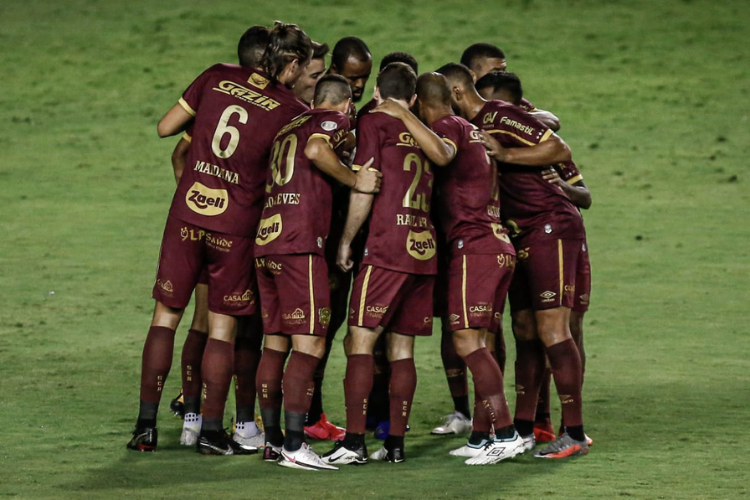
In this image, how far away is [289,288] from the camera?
633 centimetres

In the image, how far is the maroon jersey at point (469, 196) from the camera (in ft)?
21.6

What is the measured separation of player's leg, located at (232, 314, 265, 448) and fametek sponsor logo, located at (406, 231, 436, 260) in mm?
1015

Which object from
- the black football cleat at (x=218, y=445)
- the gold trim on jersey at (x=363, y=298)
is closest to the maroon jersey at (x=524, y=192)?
the gold trim on jersey at (x=363, y=298)

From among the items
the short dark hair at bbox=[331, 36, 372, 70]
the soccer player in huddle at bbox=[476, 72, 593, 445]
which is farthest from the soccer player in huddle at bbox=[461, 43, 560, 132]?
the short dark hair at bbox=[331, 36, 372, 70]

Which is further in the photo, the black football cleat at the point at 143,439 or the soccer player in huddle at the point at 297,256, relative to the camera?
the black football cleat at the point at 143,439

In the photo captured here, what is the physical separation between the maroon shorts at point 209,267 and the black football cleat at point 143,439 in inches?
26.0

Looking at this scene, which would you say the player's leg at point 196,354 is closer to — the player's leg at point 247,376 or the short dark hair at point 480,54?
the player's leg at point 247,376

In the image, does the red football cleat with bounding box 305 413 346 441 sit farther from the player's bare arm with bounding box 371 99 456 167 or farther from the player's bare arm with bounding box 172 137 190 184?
the player's bare arm with bounding box 371 99 456 167

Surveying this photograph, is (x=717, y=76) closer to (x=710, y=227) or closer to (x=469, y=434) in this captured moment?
(x=710, y=227)

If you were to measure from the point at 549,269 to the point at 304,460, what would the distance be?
1.70 metres

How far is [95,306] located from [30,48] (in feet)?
39.7

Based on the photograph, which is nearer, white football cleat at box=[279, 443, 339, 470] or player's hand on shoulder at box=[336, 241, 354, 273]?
white football cleat at box=[279, 443, 339, 470]

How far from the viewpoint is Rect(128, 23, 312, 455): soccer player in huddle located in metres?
6.58

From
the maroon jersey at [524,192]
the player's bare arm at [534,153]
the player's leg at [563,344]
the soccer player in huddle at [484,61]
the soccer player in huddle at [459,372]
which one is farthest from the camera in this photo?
the soccer player in huddle at [484,61]
